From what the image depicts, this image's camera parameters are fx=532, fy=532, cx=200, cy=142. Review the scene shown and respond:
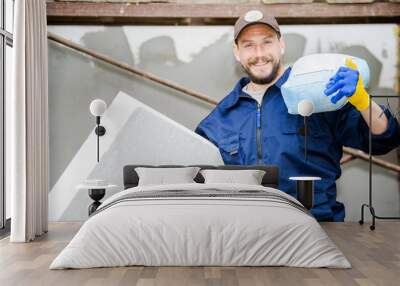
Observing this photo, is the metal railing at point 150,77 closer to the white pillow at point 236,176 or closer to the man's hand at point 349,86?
the man's hand at point 349,86

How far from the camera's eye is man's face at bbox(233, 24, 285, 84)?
18.9ft

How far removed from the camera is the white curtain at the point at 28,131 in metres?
4.61

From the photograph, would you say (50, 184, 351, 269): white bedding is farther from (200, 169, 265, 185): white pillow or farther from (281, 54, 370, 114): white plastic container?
(281, 54, 370, 114): white plastic container

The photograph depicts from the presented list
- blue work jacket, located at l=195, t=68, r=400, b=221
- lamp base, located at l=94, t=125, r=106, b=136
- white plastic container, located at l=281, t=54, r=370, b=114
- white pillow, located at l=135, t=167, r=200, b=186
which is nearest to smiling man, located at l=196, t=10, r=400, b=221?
blue work jacket, located at l=195, t=68, r=400, b=221

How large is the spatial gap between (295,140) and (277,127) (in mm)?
234

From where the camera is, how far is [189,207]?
3.65 m

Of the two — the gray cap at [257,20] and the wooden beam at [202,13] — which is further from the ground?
the wooden beam at [202,13]

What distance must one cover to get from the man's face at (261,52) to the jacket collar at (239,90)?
0.26 feet

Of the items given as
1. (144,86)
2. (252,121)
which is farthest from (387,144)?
(144,86)

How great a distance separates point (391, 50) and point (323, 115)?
3.58ft

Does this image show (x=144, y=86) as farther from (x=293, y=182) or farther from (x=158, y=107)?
(x=293, y=182)

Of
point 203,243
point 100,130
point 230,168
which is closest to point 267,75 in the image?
point 230,168

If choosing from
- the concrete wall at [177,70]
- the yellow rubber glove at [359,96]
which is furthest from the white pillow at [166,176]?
the yellow rubber glove at [359,96]

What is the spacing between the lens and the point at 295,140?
18.5ft
